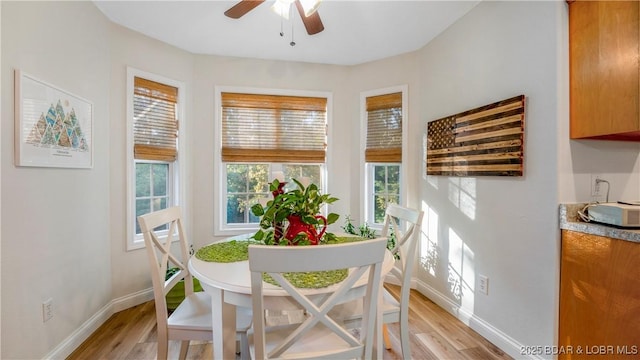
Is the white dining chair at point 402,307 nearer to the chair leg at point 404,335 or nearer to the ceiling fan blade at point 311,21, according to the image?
the chair leg at point 404,335

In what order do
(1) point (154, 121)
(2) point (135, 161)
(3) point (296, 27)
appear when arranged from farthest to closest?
(1) point (154, 121)
(2) point (135, 161)
(3) point (296, 27)

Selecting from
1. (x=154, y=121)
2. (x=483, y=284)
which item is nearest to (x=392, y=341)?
(x=483, y=284)

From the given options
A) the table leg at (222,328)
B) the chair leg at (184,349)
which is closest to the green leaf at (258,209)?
the table leg at (222,328)

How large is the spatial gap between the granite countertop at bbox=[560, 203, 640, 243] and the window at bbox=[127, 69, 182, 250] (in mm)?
3189

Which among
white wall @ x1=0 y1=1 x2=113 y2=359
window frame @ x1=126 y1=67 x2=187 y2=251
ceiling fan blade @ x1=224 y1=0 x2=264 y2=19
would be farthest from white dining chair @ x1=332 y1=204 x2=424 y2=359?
window frame @ x1=126 y1=67 x2=187 y2=251

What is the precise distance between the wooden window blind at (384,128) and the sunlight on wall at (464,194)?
75 centimetres

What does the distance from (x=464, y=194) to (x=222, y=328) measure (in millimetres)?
2035

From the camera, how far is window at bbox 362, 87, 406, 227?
313 centimetres

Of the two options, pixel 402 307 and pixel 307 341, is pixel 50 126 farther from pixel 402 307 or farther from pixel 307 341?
pixel 402 307

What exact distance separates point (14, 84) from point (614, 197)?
3522mm

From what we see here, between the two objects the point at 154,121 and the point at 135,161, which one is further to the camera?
the point at 154,121

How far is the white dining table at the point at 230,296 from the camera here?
1.14 m

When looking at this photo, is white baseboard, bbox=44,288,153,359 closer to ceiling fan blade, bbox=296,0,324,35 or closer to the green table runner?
the green table runner

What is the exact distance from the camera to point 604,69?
1.51m
